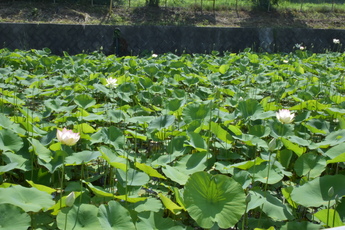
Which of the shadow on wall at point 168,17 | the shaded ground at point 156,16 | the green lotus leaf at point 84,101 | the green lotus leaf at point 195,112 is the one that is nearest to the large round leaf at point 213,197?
the green lotus leaf at point 195,112

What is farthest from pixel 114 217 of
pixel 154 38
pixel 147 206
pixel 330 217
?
pixel 154 38

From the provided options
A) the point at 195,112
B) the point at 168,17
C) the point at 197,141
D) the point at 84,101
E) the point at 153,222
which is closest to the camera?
the point at 153,222

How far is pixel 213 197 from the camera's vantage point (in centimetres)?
125

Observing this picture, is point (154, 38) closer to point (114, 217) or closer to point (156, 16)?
point (156, 16)

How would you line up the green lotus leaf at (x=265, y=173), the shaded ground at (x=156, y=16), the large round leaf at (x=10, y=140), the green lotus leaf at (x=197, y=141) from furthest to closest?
1. the shaded ground at (x=156, y=16)
2. the green lotus leaf at (x=197, y=141)
3. the large round leaf at (x=10, y=140)
4. the green lotus leaf at (x=265, y=173)

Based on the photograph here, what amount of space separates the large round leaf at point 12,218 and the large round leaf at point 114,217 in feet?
0.69

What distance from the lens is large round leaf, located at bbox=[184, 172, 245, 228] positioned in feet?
4.01

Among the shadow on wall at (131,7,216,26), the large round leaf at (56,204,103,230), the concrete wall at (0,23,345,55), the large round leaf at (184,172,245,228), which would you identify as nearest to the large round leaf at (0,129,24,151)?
the large round leaf at (56,204,103,230)

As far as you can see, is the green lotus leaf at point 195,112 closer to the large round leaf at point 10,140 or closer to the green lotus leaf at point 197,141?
the green lotus leaf at point 197,141

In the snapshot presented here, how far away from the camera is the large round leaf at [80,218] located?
119cm

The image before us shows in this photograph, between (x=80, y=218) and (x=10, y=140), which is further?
(x=10, y=140)

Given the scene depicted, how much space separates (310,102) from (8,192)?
80.4 inches

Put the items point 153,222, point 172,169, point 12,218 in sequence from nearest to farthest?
point 12,218, point 153,222, point 172,169

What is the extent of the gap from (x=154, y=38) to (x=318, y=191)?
6.59m
